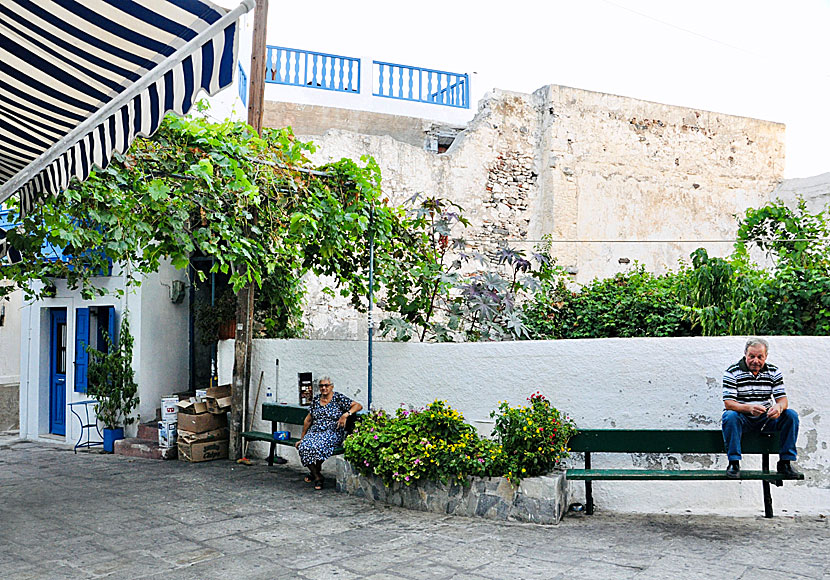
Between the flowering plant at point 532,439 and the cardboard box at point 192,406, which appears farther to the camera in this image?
the cardboard box at point 192,406

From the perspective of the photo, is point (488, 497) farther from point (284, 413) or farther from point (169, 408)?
point (169, 408)

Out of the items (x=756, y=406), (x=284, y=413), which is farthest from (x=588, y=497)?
(x=284, y=413)

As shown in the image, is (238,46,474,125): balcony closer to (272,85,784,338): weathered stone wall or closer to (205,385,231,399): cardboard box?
(272,85,784,338): weathered stone wall

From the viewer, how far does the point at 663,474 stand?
6.13m

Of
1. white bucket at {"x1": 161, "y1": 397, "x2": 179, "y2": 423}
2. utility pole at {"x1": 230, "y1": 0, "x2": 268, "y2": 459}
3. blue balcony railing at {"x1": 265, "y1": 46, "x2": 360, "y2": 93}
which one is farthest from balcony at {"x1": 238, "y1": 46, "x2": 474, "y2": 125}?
white bucket at {"x1": 161, "y1": 397, "x2": 179, "y2": 423}

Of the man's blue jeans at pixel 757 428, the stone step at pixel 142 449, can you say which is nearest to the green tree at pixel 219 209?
the stone step at pixel 142 449

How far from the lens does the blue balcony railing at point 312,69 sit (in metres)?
13.9

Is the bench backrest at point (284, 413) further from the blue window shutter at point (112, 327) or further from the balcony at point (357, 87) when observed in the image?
the balcony at point (357, 87)

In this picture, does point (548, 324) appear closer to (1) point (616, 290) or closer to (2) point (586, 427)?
(1) point (616, 290)

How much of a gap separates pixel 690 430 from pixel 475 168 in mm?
8043

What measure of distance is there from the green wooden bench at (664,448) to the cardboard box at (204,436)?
5.16 m

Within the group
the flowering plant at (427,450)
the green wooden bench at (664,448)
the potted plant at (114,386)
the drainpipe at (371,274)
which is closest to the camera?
the green wooden bench at (664,448)

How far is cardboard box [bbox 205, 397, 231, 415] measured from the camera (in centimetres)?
987

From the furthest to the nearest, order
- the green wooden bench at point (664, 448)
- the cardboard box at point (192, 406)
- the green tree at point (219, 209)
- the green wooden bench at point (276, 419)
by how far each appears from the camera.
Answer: the cardboard box at point (192, 406) → the green wooden bench at point (276, 419) → the green tree at point (219, 209) → the green wooden bench at point (664, 448)
